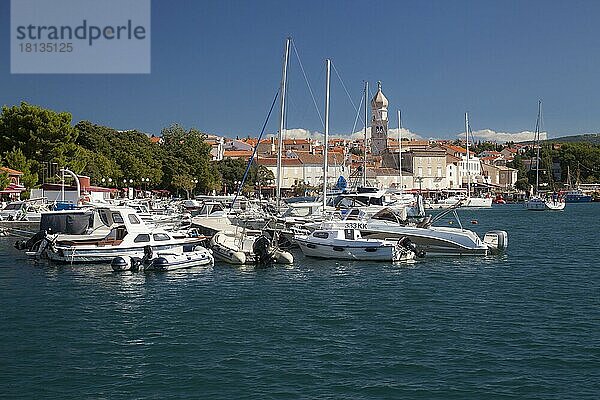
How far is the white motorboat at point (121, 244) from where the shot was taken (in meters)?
26.0

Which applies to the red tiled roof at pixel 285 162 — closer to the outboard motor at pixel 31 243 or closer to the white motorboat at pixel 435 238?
the outboard motor at pixel 31 243

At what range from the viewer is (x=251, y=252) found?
89.9 ft

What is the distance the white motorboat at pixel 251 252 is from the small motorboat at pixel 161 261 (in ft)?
3.98

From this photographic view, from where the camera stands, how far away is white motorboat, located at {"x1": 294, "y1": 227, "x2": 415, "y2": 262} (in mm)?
27453

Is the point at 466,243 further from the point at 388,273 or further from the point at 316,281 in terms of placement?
the point at 316,281

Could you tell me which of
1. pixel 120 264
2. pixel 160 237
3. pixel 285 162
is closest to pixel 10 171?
pixel 160 237

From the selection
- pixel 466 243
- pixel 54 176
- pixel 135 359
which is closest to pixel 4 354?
pixel 135 359

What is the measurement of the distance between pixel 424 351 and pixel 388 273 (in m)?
11.0

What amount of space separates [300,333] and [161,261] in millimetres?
10301

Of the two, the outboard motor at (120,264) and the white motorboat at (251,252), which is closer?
the outboard motor at (120,264)

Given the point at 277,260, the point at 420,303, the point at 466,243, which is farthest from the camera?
the point at 466,243

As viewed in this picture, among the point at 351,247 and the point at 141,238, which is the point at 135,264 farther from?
the point at 351,247

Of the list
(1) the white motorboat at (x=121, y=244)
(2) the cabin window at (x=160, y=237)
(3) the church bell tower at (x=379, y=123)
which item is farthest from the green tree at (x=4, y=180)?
(3) the church bell tower at (x=379, y=123)

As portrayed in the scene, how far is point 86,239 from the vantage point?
28047 mm
